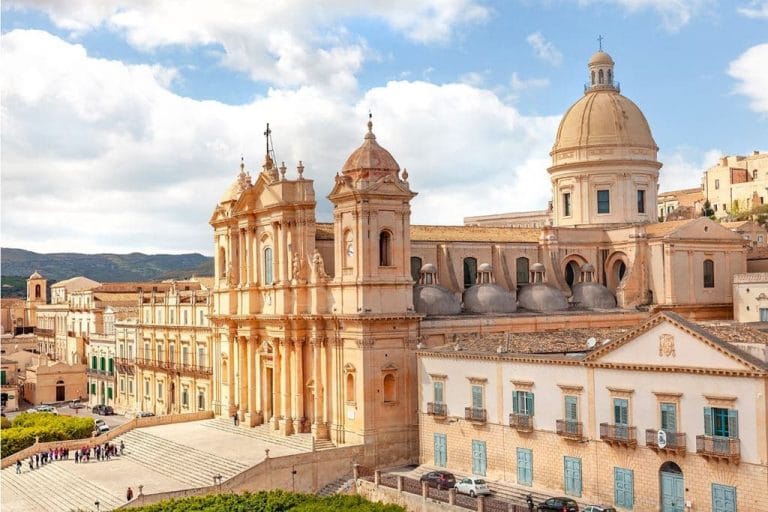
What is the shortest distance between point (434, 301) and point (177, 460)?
14.9 meters

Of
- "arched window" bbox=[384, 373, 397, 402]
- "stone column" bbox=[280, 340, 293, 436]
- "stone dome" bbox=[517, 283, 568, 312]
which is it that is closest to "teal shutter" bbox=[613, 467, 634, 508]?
"arched window" bbox=[384, 373, 397, 402]

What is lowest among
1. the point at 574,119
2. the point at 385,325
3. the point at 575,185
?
the point at 385,325

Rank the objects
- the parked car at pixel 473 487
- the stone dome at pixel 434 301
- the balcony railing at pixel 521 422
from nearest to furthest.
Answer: the parked car at pixel 473 487 → the balcony railing at pixel 521 422 → the stone dome at pixel 434 301

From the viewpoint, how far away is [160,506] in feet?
117

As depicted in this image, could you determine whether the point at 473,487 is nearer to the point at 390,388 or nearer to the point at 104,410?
the point at 390,388

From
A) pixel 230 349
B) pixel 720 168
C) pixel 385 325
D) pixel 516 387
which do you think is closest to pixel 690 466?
pixel 516 387

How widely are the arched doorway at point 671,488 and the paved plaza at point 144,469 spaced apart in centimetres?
1833

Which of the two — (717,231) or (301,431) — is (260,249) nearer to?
(301,431)

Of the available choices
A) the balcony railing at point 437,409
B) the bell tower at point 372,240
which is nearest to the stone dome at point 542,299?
the bell tower at point 372,240

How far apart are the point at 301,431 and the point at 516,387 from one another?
14.4 m

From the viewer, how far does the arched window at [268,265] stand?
171 feet

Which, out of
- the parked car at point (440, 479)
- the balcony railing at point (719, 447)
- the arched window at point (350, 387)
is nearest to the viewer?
the balcony railing at point (719, 447)

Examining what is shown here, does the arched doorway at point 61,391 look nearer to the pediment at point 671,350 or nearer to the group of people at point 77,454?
the group of people at point 77,454

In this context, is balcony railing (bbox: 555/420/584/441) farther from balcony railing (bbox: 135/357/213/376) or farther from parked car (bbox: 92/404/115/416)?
parked car (bbox: 92/404/115/416)
